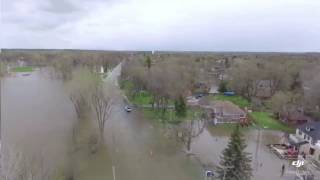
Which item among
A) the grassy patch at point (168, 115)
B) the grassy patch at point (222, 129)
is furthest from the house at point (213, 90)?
the grassy patch at point (222, 129)

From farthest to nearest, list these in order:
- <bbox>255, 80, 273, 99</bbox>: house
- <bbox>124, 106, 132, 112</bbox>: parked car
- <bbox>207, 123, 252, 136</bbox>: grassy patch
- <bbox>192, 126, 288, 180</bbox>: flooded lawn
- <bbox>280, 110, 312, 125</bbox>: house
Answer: <bbox>255, 80, 273, 99</bbox>: house
<bbox>124, 106, 132, 112</bbox>: parked car
<bbox>280, 110, 312, 125</bbox>: house
<bbox>207, 123, 252, 136</bbox>: grassy patch
<bbox>192, 126, 288, 180</bbox>: flooded lawn

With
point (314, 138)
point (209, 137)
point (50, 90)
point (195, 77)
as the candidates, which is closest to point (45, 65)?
point (50, 90)

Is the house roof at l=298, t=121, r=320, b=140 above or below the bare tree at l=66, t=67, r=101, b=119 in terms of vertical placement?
below

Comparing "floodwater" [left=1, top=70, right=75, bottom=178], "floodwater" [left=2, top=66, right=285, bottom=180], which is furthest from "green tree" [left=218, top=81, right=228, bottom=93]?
"floodwater" [left=1, top=70, right=75, bottom=178]

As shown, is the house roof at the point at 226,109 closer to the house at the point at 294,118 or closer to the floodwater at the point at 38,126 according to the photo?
the house at the point at 294,118

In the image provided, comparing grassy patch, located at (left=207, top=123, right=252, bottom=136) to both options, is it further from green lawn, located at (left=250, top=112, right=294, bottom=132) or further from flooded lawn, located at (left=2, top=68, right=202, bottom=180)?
flooded lawn, located at (left=2, top=68, right=202, bottom=180)

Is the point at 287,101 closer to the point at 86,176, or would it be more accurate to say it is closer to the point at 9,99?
the point at 86,176
